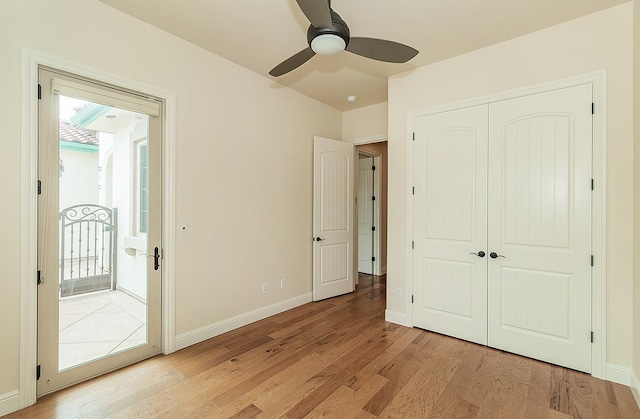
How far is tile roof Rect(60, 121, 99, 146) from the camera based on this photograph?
7.20 feet

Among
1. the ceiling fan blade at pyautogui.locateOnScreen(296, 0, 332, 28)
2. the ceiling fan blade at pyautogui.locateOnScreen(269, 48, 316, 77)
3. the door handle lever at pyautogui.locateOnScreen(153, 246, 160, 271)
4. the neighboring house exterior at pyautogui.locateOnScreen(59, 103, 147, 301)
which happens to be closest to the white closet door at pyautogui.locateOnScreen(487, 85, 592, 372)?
the ceiling fan blade at pyautogui.locateOnScreen(269, 48, 316, 77)

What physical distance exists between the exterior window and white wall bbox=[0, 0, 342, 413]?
26cm

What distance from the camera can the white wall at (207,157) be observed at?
195 cm

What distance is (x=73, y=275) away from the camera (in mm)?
2291

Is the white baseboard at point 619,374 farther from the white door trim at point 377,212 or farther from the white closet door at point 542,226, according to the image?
the white door trim at point 377,212

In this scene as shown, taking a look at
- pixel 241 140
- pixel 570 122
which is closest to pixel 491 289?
pixel 570 122

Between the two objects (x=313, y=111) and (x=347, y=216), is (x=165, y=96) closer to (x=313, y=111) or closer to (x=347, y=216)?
(x=313, y=111)

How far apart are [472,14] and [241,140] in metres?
2.47

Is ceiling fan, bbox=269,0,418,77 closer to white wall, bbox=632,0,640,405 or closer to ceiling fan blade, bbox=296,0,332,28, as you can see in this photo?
ceiling fan blade, bbox=296,0,332,28

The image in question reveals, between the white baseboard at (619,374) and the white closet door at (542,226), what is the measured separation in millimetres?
130

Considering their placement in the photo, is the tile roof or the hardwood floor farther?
the tile roof

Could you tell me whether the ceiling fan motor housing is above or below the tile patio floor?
above

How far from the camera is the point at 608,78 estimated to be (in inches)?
92.2

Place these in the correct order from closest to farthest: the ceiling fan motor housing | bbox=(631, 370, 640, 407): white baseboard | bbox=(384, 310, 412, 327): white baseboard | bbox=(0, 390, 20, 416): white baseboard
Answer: the ceiling fan motor housing, bbox=(0, 390, 20, 416): white baseboard, bbox=(631, 370, 640, 407): white baseboard, bbox=(384, 310, 412, 327): white baseboard
